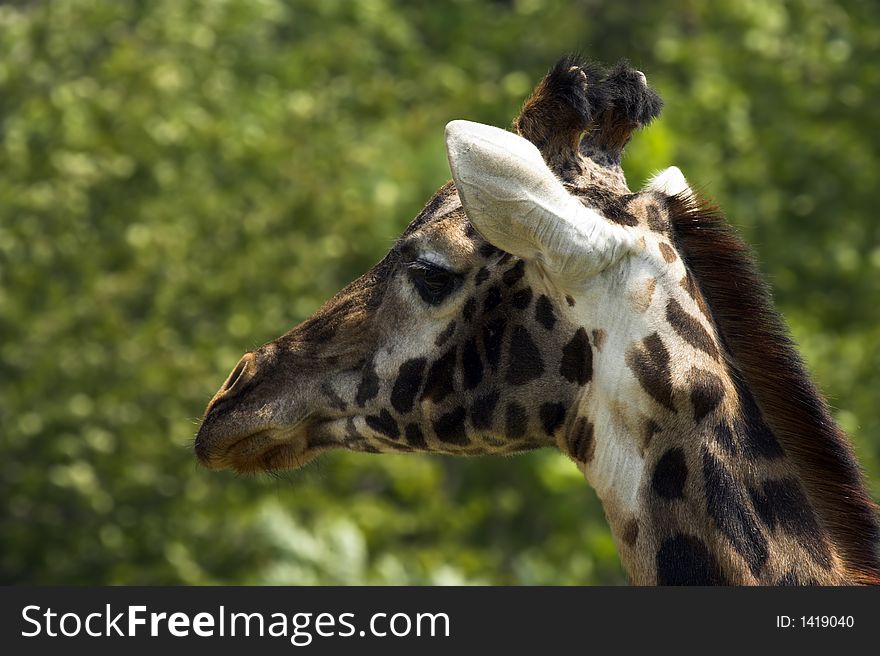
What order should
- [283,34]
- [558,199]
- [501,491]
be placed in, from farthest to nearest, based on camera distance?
[283,34], [501,491], [558,199]

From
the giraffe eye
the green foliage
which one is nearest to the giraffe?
the giraffe eye

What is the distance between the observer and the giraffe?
4602mm

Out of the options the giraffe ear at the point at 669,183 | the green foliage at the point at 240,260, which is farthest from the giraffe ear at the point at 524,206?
the green foliage at the point at 240,260

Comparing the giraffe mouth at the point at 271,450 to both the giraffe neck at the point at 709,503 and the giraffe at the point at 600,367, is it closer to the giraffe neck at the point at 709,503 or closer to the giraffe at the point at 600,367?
the giraffe at the point at 600,367

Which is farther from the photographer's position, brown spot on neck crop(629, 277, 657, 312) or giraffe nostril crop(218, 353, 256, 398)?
giraffe nostril crop(218, 353, 256, 398)

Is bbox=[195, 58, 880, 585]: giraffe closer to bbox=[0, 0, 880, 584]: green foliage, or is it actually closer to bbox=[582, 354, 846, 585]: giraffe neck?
bbox=[582, 354, 846, 585]: giraffe neck

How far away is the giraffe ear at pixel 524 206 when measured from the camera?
450 centimetres

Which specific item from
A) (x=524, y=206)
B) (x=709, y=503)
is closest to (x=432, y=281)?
(x=524, y=206)

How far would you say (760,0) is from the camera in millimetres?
17562

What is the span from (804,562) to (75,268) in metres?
10.2

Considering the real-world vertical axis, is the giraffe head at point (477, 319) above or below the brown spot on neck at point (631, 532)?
above

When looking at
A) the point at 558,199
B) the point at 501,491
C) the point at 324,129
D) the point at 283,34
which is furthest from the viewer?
the point at 283,34

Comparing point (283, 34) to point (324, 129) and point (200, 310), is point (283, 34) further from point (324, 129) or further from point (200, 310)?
point (200, 310)

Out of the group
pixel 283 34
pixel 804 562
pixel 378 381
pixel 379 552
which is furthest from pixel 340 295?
pixel 283 34
